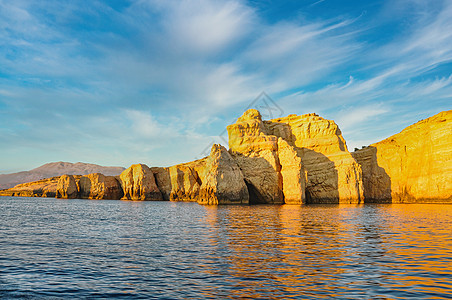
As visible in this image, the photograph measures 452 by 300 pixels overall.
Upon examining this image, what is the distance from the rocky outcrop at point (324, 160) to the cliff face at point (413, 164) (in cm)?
912

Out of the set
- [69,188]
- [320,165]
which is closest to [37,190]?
[69,188]

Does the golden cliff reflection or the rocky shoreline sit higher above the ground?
the rocky shoreline

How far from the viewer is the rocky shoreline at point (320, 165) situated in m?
57.1

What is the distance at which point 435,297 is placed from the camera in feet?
27.2

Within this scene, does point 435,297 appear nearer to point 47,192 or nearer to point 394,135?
point 394,135

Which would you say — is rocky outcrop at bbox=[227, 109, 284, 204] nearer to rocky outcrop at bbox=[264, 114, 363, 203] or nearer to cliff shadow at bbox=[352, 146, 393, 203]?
rocky outcrop at bbox=[264, 114, 363, 203]

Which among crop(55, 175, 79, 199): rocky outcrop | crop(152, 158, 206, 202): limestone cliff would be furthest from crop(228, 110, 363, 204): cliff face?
crop(55, 175, 79, 199): rocky outcrop

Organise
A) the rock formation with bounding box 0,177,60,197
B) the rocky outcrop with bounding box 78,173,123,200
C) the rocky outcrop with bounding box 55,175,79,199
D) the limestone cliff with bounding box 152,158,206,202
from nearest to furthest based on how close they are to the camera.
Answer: the limestone cliff with bounding box 152,158,206,202 < the rocky outcrop with bounding box 78,173,123,200 < the rocky outcrop with bounding box 55,175,79,199 < the rock formation with bounding box 0,177,60,197

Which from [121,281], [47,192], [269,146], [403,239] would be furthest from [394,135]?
[47,192]

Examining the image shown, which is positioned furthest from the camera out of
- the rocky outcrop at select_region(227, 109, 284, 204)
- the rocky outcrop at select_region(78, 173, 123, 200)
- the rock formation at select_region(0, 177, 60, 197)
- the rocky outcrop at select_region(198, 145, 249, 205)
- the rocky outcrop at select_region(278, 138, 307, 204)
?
the rock formation at select_region(0, 177, 60, 197)

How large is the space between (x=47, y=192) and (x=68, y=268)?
122 metres

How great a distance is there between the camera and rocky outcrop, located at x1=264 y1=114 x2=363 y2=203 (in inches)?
2399

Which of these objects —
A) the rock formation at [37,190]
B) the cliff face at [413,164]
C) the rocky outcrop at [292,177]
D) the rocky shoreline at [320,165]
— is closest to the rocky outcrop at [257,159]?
the rocky shoreline at [320,165]

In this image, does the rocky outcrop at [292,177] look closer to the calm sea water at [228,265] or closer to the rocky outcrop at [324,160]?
the rocky outcrop at [324,160]
